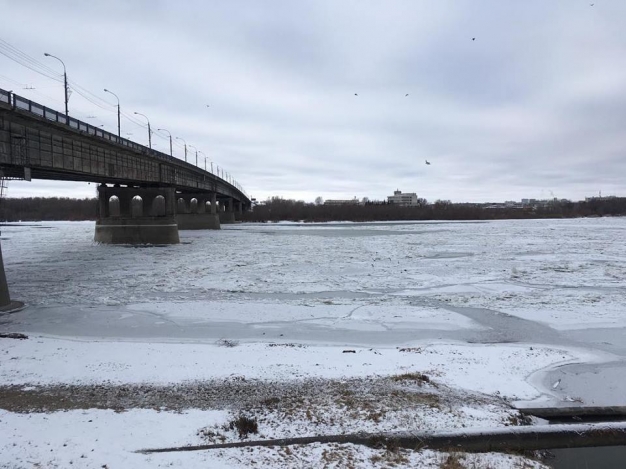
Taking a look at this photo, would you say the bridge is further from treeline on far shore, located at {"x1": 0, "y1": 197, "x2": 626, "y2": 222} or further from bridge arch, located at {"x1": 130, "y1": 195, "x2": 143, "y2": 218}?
treeline on far shore, located at {"x1": 0, "y1": 197, "x2": 626, "y2": 222}

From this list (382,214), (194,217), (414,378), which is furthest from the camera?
(382,214)

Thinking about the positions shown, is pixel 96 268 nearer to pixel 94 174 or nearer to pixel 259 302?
pixel 94 174

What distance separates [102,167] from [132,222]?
444 inches

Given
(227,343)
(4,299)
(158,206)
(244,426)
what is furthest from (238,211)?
(244,426)

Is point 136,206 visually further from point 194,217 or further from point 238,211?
point 238,211

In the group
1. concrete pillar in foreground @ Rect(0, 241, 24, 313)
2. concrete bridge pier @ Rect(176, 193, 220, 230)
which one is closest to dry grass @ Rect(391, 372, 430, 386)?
concrete pillar in foreground @ Rect(0, 241, 24, 313)

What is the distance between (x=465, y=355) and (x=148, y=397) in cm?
637

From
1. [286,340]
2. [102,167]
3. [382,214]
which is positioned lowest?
[286,340]

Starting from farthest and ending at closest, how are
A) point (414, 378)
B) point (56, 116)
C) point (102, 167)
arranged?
1. point (102, 167)
2. point (56, 116)
3. point (414, 378)

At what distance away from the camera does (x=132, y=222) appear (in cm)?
4678

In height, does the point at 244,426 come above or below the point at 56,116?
below

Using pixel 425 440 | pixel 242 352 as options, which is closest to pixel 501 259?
pixel 242 352

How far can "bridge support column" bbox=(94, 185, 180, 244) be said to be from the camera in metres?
46.7

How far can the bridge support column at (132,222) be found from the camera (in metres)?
46.7
